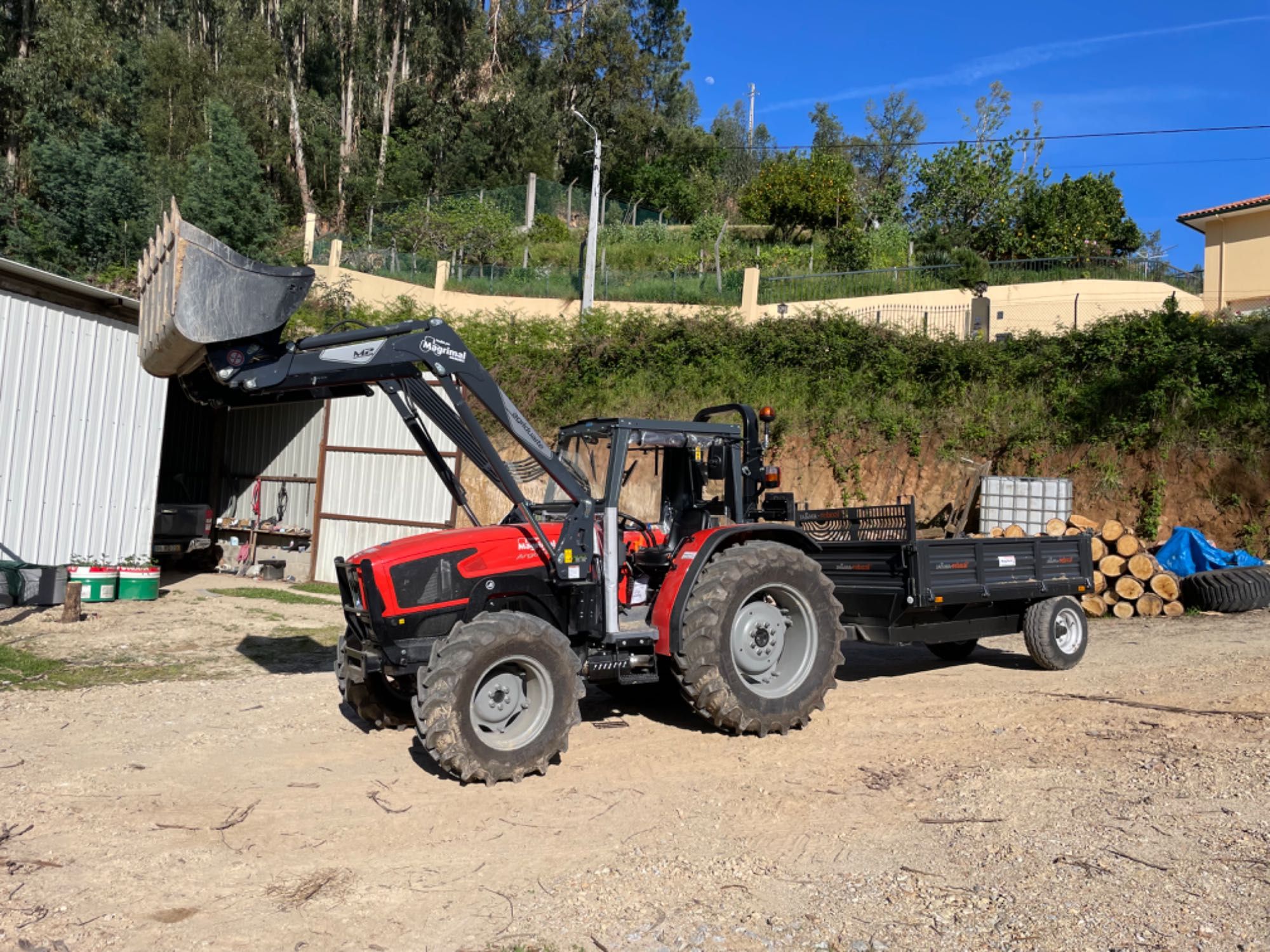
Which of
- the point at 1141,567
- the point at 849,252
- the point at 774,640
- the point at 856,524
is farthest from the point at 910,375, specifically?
the point at 774,640

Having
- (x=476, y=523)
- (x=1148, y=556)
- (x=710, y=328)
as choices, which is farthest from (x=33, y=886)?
(x=710, y=328)

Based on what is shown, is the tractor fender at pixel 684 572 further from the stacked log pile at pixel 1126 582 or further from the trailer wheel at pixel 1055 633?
the stacked log pile at pixel 1126 582

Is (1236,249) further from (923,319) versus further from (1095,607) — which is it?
(1095,607)

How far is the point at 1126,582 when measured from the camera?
13539 millimetres

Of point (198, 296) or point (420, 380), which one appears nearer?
point (198, 296)

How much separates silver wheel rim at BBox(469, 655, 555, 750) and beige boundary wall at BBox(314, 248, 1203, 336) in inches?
676

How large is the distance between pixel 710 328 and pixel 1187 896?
62.3 ft

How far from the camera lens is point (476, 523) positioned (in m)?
6.98

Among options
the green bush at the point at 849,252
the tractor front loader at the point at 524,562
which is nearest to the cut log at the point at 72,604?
the tractor front loader at the point at 524,562

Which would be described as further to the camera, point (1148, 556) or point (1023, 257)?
point (1023, 257)

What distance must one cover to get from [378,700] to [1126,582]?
1082cm

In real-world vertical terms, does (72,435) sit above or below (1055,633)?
above

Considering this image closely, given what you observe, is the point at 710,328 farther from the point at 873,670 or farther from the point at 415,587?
the point at 415,587

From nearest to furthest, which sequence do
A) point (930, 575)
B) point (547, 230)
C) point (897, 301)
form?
1. point (930, 575)
2. point (897, 301)
3. point (547, 230)
